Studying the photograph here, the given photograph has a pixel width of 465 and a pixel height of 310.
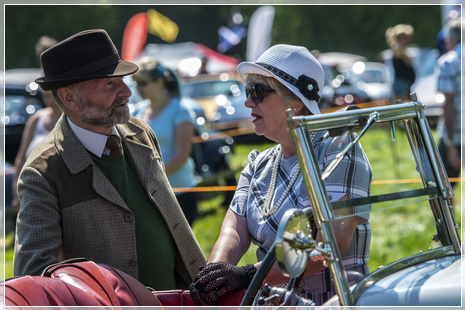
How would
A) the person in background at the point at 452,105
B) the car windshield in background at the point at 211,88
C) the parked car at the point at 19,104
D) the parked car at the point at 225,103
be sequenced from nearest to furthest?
1. the person in background at the point at 452,105
2. the parked car at the point at 19,104
3. the parked car at the point at 225,103
4. the car windshield in background at the point at 211,88

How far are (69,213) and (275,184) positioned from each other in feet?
3.00

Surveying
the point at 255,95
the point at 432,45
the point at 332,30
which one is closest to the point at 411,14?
the point at 432,45

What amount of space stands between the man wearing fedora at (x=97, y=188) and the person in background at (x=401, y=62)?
27.7 ft

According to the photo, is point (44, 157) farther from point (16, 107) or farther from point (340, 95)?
point (340, 95)

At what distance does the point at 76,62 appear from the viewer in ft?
7.58

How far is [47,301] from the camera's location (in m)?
1.38

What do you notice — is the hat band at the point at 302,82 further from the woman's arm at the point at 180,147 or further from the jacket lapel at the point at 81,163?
the woman's arm at the point at 180,147

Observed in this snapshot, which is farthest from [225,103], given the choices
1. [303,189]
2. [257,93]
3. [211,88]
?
[303,189]

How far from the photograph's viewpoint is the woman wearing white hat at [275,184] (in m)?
1.75

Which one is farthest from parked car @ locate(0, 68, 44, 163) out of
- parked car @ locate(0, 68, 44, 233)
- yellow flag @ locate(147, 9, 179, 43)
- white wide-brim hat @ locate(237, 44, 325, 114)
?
yellow flag @ locate(147, 9, 179, 43)

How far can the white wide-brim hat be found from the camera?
2086 millimetres

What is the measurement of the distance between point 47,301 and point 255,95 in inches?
49.4

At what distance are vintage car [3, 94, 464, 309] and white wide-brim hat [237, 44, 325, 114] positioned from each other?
1.51 ft

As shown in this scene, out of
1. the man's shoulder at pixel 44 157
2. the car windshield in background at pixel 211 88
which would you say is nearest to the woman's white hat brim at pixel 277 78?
the man's shoulder at pixel 44 157
